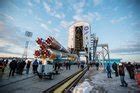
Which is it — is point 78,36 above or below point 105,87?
above

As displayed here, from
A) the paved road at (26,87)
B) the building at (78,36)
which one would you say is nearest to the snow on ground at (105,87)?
the paved road at (26,87)

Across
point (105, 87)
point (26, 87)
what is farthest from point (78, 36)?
point (26, 87)

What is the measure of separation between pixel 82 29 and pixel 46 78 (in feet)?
128

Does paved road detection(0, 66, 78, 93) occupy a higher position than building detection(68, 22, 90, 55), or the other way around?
building detection(68, 22, 90, 55)

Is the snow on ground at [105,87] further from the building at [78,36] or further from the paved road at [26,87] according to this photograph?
the building at [78,36]

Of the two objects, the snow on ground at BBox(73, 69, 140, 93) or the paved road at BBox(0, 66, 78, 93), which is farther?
the paved road at BBox(0, 66, 78, 93)

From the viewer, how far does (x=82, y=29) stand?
162 feet

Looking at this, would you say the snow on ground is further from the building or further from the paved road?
the building

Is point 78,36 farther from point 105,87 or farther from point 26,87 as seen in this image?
point 26,87

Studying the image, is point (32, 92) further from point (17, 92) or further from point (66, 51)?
point (66, 51)

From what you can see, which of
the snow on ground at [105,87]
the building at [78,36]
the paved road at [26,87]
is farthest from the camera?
the building at [78,36]

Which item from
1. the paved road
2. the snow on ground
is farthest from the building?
the paved road

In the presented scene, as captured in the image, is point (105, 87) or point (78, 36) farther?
point (78, 36)

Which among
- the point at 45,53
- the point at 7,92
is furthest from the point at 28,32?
the point at 7,92
